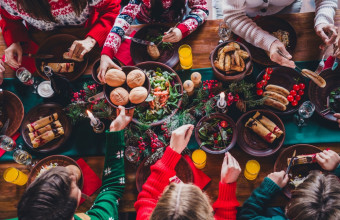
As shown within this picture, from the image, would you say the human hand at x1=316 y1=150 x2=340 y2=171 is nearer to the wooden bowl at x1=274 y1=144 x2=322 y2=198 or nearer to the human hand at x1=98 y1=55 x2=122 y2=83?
the wooden bowl at x1=274 y1=144 x2=322 y2=198

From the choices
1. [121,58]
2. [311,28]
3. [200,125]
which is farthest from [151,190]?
[311,28]

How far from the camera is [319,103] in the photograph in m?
1.61

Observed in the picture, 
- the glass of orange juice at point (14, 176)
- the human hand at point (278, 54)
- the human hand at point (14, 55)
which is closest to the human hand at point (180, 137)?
the human hand at point (278, 54)

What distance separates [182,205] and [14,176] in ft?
3.75

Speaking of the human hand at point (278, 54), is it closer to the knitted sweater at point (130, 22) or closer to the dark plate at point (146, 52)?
the knitted sweater at point (130, 22)

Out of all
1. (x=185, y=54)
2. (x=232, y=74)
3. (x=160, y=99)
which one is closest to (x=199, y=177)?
(x=160, y=99)

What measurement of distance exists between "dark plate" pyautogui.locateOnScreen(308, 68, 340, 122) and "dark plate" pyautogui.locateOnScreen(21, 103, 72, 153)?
1654 millimetres

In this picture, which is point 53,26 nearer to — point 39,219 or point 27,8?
point 27,8

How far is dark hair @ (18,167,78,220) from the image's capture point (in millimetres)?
1126

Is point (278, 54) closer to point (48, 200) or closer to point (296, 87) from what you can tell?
point (296, 87)

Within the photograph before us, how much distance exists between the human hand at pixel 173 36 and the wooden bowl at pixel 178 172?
0.81 m

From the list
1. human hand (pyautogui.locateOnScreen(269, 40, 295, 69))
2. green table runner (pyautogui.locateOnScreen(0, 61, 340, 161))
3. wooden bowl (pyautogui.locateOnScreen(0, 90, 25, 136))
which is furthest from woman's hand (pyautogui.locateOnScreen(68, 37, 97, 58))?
human hand (pyautogui.locateOnScreen(269, 40, 295, 69))

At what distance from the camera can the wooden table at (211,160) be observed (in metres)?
1.57

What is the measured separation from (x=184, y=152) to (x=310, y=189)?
732 millimetres
